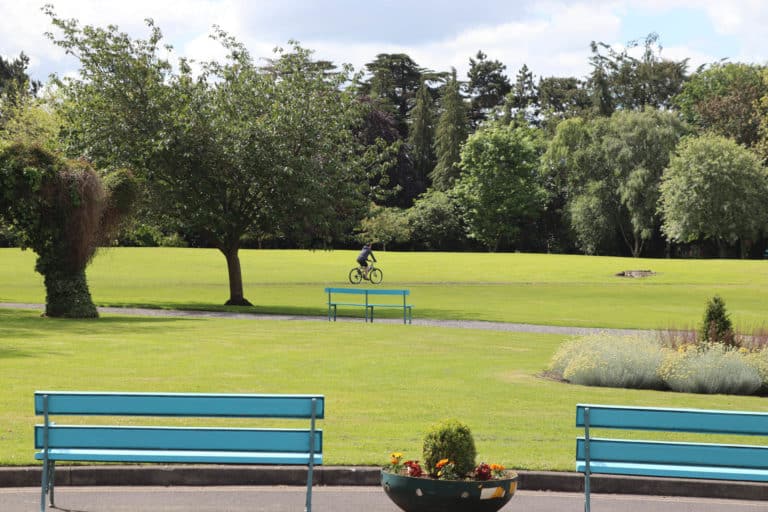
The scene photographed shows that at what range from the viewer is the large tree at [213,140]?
119 feet

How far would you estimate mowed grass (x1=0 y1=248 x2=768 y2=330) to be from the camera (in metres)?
37.1

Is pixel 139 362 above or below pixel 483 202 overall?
below

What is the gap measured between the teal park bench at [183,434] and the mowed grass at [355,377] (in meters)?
2.04

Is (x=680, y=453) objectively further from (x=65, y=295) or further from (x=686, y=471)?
(x=65, y=295)

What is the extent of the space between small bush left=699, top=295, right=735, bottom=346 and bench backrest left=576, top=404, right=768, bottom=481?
466 inches

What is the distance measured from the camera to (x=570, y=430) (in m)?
11.9

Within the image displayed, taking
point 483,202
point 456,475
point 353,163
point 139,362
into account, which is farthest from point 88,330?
point 483,202

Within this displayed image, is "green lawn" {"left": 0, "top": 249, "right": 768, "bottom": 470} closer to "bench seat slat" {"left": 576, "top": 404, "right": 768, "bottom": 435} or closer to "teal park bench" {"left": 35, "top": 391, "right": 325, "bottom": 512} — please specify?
"teal park bench" {"left": 35, "top": 391, "right": 325, "bottom": 512}

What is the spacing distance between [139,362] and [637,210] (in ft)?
211

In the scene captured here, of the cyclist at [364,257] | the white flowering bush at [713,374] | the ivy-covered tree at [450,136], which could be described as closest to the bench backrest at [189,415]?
the white flowering bush at [713,374]

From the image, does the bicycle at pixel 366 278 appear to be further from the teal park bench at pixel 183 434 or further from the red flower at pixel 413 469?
the red flower at pixel 413 469

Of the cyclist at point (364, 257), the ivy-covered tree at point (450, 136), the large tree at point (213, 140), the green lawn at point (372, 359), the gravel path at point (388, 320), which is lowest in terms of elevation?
the gravel path at point (388, 320)

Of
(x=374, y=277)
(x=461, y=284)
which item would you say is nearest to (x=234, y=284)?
(x=374, y=277)

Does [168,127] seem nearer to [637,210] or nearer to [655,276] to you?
[655,276]
